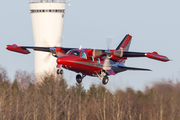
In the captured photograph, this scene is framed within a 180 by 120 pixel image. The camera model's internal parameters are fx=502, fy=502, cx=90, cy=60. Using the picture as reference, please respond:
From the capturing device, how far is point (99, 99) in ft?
205

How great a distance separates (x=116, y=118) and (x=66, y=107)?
29.9ft

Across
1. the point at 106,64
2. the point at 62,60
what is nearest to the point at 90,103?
the point at 106,64

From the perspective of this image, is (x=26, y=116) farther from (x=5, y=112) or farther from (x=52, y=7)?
(x=52, y=7)

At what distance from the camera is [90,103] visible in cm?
6569

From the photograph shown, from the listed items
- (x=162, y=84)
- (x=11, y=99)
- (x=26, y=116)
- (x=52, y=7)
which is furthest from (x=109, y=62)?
(x=52, y=7)

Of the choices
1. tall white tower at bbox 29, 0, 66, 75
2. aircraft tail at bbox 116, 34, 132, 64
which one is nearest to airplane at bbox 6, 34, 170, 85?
aircraft tail at bbox 116, 34, 132, 64

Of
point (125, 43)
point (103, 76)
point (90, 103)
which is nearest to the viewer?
point (103, 76)

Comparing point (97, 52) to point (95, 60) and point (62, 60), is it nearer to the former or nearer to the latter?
point (95, 60)

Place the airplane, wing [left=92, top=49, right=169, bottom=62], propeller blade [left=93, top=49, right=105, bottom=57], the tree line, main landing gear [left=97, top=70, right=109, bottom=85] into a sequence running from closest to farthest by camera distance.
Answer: the airplane < wing [left=92, top=49, right=169, bottom=62] < propeller blade [left=93, top=49, right=105, bottom=57] < main landing gear [left=97, top=70, right=109, bottom=85] < the tree line

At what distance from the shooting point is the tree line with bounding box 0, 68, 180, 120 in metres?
46.8

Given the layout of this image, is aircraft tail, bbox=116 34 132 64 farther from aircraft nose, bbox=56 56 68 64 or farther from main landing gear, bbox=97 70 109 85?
aircraft nose, bbox=56 56 68 64

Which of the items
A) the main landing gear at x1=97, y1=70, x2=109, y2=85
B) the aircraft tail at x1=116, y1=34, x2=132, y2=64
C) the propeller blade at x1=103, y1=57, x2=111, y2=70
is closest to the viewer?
the propeller blade at x1=103, y1=57, x2=111, y2=70

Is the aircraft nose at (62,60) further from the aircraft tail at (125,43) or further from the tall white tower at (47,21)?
the tall white tower at (47,21)

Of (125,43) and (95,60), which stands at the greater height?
(125,43)
